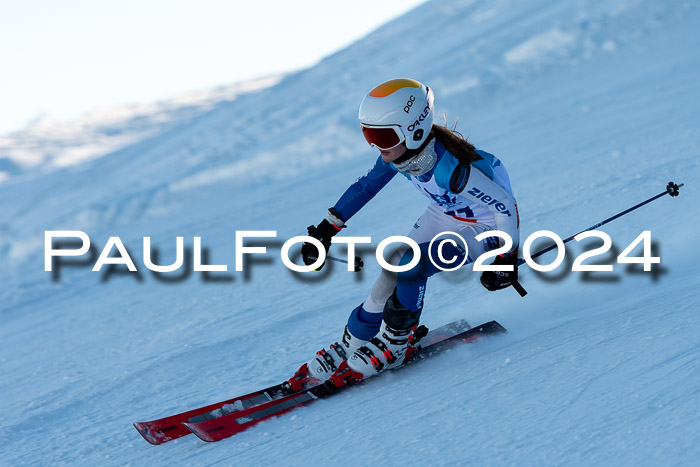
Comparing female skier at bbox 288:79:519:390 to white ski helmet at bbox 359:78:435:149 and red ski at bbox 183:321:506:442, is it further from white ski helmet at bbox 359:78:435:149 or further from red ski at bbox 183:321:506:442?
red ski at bbox 183:321:506:442

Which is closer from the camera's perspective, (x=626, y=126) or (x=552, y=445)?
(x=552, y=445)

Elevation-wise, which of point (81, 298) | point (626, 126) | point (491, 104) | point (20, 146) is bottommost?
point (81, 298)

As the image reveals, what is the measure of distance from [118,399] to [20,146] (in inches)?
1128

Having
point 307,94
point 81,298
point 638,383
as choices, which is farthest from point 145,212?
point 638,383

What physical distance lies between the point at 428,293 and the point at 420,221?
1.50m

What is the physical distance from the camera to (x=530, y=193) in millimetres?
7336

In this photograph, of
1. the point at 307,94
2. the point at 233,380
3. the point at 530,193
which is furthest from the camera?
the point at 307,94

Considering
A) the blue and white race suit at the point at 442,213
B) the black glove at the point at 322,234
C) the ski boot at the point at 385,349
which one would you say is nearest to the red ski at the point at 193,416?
the ski boot at the point at 385,349

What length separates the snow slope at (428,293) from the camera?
2555 millimetres

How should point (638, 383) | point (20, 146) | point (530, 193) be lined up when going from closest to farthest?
point (638, 383) → point (530, 193) → point (20, 146)

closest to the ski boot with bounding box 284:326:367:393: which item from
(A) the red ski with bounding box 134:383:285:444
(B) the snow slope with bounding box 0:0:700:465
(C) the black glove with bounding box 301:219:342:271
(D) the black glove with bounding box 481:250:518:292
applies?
(A) the red ski with bounding box 134:383:285:444

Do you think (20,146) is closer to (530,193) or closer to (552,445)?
(530,193)

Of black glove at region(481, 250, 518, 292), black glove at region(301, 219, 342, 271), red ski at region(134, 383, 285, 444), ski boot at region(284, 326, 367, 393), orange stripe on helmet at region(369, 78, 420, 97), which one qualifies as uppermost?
orange stripe on helmet at region(369, 78, 420, 97)

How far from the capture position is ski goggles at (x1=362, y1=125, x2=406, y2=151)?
10.6ft
